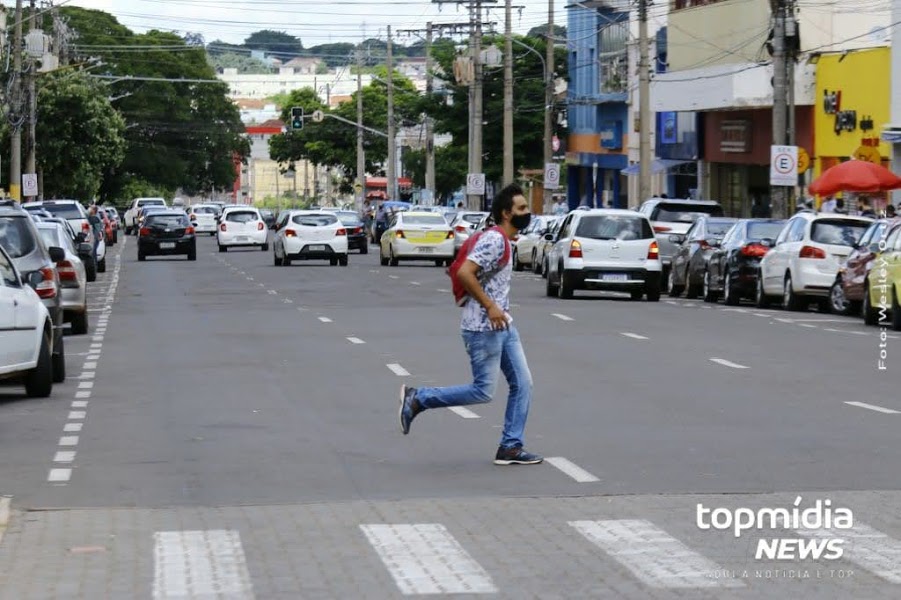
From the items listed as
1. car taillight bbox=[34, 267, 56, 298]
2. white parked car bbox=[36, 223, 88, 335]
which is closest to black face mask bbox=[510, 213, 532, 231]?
car taillight bbox=[34, 267, 56, 298]

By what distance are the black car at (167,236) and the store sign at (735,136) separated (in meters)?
16.2

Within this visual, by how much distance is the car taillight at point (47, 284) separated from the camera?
75.4 ft

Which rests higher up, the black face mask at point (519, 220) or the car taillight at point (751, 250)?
the black face mask at point (519, 220)

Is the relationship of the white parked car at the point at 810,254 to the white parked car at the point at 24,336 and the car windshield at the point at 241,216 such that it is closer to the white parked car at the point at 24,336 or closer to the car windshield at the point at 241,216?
the white parked car at the point at 24,336

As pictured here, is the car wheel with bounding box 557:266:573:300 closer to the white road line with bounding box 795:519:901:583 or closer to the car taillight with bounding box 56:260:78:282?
the car taillight with bounding box 56:260:78:282

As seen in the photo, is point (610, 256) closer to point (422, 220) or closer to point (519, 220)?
point (422, 220)

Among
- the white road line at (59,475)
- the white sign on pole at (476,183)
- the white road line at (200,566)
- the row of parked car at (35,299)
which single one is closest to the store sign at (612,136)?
the white sign on pole at (476,183)

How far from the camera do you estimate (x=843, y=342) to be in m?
25.3

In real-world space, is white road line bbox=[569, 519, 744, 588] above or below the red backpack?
below

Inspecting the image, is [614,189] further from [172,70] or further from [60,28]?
[172,70]

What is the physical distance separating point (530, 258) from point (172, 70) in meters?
83.1

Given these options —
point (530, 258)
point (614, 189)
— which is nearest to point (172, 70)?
point (614, 189)

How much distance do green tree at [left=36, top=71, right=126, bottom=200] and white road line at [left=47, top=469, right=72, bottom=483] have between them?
7758cm

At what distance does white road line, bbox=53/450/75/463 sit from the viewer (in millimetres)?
14188
